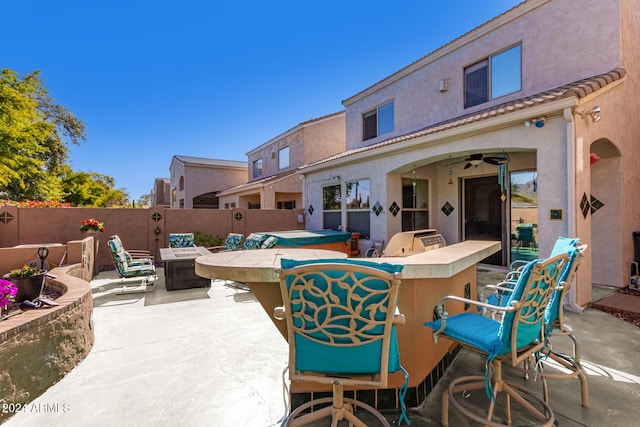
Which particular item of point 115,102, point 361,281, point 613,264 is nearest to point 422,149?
point 613,264

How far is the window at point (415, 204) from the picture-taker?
27.6ft

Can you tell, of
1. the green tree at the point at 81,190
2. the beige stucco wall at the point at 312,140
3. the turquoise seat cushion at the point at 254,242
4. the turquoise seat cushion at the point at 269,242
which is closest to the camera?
the turquoise seat cushion at the point at 269,242

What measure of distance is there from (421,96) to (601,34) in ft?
13.1

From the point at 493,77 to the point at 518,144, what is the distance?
9.74 feet

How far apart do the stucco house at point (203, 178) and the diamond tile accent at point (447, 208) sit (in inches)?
621

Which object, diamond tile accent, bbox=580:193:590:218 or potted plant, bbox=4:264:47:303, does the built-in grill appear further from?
potted plant, bbox=4:264:47:303

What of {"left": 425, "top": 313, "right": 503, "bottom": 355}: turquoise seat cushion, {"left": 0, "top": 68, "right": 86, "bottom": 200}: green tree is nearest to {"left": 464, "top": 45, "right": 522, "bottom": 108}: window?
{"left": 425, "top": 313, "right": 503, "bottom": 355}: turquoise seat cushion

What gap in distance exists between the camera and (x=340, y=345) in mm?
1494

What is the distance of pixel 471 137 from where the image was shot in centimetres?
600

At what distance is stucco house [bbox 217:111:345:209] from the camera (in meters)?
13.8

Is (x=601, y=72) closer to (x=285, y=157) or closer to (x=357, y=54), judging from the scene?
(x=357, y=54)

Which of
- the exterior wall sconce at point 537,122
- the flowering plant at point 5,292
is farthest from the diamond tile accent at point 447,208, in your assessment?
the flowering plant at point 5,292

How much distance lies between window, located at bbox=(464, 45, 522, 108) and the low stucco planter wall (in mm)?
8968

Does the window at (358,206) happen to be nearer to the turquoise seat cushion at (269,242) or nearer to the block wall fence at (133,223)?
the turquoise seat cushion at (269,242)
